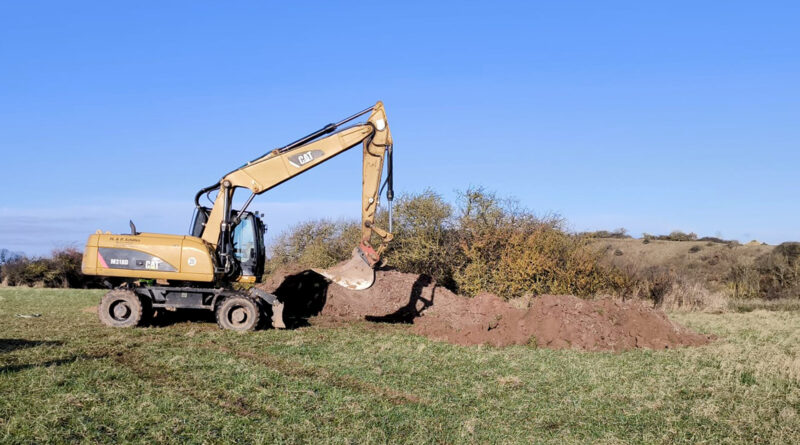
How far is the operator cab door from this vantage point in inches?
556

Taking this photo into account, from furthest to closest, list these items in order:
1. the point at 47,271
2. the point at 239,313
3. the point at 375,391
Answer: the point at 47,271 < the point at 239,313 < the point at 375,391

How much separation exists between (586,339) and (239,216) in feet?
25.2

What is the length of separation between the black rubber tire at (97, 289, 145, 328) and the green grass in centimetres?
75

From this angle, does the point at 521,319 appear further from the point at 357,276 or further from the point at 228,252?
the point at 228,252

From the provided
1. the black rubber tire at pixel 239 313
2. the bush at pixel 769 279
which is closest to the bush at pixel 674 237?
the bush at pixel 769 279

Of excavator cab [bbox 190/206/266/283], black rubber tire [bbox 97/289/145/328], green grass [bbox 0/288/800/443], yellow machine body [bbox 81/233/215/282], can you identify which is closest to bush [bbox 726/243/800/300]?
green grass [bbox 0/288/800/443]

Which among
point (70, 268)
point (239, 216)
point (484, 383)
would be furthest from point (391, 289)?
point (70, 268)

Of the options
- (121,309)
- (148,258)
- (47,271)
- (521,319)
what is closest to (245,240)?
(148,258)

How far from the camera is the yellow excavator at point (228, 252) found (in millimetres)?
13195

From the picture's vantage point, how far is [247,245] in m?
14.2

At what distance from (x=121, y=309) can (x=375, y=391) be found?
25.1ft

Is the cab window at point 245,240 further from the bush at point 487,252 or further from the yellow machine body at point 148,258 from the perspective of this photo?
the bush at point 487,252

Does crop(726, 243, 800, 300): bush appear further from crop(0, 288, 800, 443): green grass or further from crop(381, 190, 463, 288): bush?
crop(0, 288, 800, 443): green grass

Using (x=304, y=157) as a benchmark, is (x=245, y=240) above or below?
below
